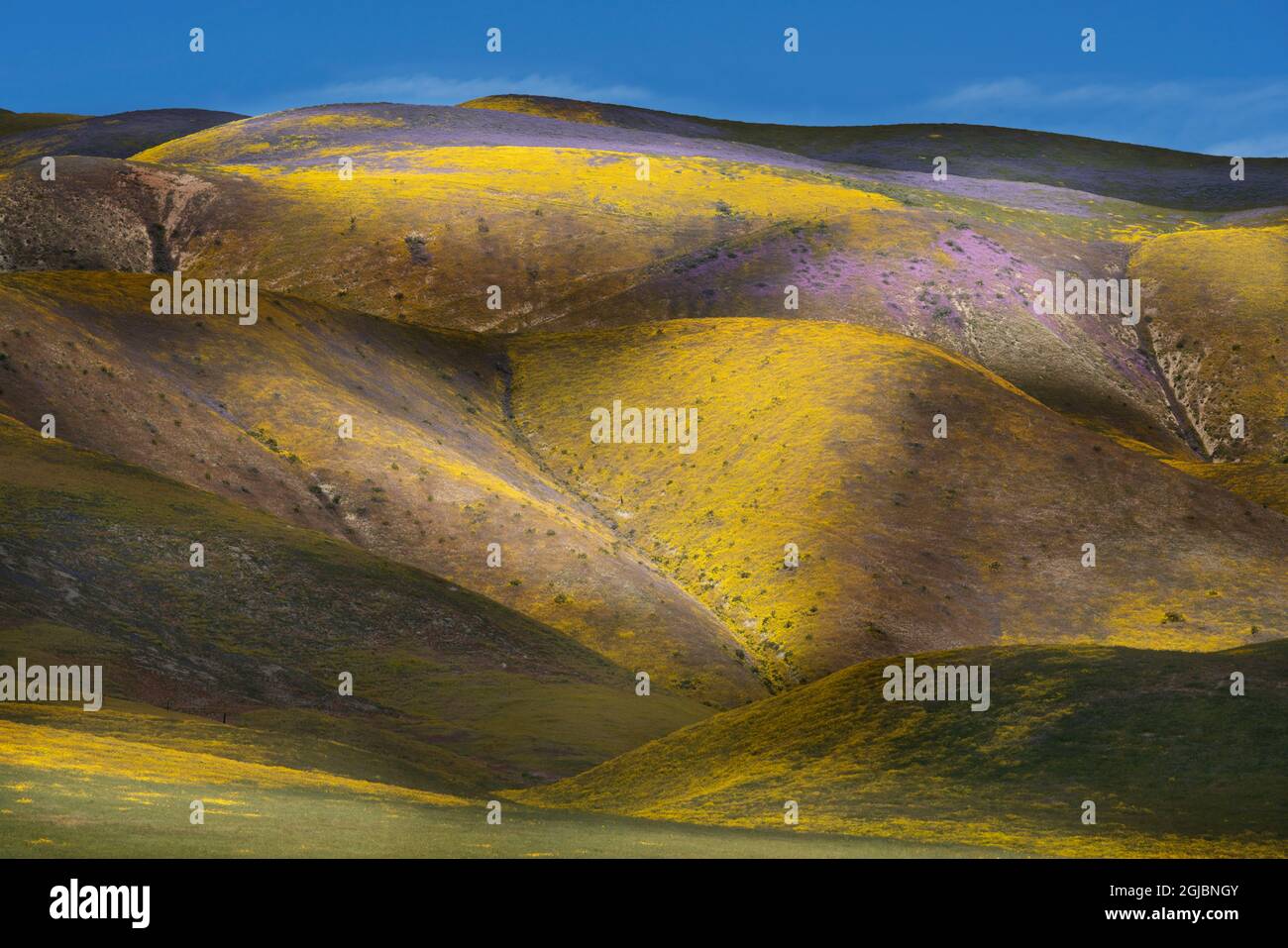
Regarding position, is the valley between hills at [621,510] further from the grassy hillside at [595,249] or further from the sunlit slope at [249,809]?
the grassy hillside at [595,249]

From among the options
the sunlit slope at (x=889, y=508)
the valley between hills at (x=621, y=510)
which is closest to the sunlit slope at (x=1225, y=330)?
the valley between hills at (x=621, y=510)

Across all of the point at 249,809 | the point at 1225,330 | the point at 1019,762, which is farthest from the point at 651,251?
the point at 249,809

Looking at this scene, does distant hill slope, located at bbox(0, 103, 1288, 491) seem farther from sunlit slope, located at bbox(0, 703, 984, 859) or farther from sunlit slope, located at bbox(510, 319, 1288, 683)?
sunlit slope, located at bbox(0, 703, 984, 859)

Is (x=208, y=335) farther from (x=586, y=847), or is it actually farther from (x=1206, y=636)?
(x=586, y=847)

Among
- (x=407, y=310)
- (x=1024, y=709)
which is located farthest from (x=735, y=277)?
(x=1024, y=709)

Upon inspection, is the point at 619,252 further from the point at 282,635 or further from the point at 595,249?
the point at 282,635

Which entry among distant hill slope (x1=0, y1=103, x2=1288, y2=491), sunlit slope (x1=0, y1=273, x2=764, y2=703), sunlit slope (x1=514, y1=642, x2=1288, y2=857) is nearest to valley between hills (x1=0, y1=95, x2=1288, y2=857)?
sunlit slope (x1=514, y1=642, x2=1288, y2=857)
